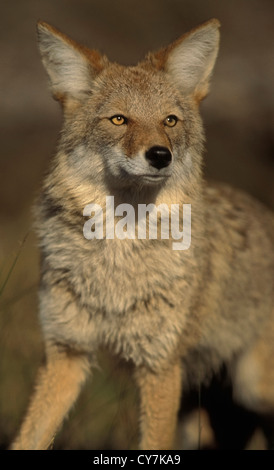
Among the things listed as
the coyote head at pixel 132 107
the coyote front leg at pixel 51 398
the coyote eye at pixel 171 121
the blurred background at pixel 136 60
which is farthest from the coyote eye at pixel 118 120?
the blurred background at pixel 136 60

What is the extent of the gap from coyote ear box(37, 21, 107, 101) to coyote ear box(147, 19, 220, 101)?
452mm

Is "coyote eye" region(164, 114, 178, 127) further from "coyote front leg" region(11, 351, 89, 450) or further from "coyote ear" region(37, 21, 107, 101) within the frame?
"coyote front leg" region(11, 351, 89, 450)

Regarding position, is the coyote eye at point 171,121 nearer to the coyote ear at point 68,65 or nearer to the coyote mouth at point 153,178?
the coyote mouth at point 153,178

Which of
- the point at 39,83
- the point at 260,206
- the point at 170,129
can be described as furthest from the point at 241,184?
the point at 170,129

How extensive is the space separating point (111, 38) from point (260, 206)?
6.05m

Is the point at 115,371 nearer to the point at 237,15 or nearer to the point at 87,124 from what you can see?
the point at 87,124

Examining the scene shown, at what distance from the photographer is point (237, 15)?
9.91m

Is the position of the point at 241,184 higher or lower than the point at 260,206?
lower

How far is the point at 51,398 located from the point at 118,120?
1794 millimetres

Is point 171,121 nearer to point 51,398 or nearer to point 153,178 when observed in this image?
point 153,178

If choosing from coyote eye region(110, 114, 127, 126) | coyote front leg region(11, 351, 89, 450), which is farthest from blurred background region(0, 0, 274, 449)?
coyote eye region(110, 114, 127, 126)

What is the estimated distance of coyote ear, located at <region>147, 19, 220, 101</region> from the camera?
13.2ft

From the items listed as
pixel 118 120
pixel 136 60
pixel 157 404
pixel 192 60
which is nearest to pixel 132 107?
pixel 118 120

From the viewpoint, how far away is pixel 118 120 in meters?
3.71
